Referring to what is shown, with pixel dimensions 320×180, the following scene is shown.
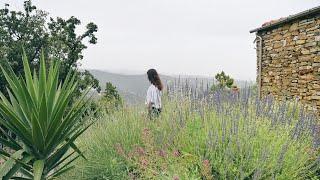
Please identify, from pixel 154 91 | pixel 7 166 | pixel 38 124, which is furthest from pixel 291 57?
pixel 7 166

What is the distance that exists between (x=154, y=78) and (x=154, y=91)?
12.3 inches

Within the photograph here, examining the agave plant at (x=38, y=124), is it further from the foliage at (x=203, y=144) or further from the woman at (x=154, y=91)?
the woman at (x=154, y=91)

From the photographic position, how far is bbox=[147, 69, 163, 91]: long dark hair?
7.39 m

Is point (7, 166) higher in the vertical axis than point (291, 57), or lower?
lower

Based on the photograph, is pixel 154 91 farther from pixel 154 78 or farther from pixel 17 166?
pixel 17 166

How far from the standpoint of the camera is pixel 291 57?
39.9 ft

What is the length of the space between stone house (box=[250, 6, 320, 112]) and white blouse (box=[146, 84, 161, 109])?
4443mm

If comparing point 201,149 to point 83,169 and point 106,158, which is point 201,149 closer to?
point 106,158

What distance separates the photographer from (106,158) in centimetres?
533

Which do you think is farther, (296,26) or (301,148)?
(296,26)

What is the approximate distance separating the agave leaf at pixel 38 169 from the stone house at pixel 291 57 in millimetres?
7152

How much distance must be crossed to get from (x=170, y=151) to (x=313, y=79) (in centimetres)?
723

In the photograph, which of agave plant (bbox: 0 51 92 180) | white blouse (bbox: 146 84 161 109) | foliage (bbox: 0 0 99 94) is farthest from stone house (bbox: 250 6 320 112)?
foliage (bbox: 0 0 99 94)

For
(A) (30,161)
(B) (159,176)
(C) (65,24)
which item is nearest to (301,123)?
(B) (159,176)
